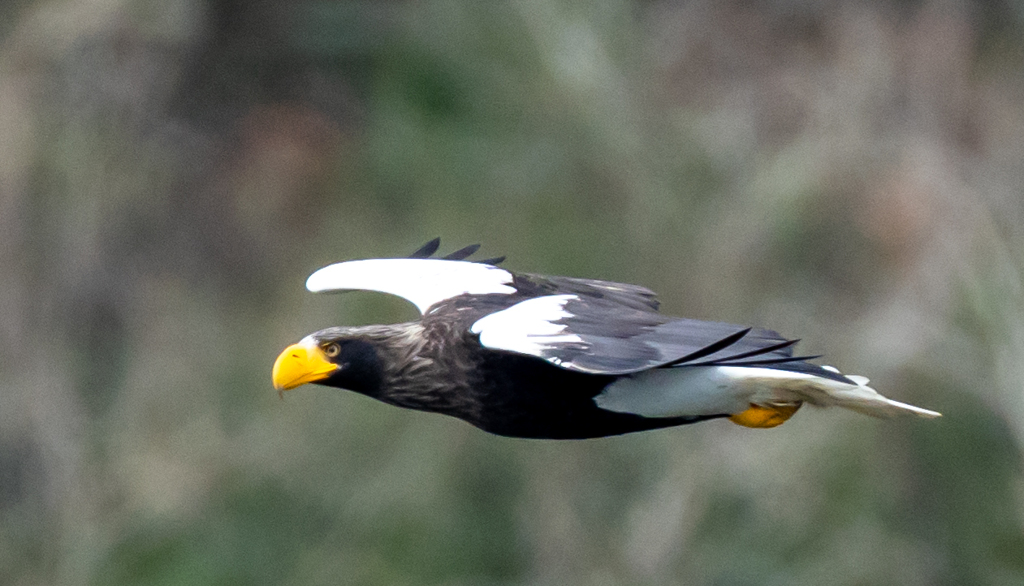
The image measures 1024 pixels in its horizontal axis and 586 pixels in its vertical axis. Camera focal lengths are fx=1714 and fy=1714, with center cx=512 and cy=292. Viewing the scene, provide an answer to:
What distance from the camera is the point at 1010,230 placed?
9859mm

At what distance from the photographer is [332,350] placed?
648cm

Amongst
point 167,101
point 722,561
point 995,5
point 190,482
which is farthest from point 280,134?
point 722,561

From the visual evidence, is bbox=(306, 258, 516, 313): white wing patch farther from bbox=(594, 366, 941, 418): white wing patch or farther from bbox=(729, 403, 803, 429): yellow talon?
bbox=(729, 403, 803, 429): yellow talon

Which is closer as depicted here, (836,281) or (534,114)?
(836,281)

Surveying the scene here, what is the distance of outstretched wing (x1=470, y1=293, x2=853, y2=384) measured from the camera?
5371 mm

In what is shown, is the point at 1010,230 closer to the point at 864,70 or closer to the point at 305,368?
the point at 864,70

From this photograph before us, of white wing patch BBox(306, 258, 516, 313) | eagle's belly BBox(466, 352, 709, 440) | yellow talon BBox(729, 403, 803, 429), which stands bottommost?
eagle's belly BBox(466, 352, 709, 440)

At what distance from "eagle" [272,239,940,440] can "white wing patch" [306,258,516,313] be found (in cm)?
1

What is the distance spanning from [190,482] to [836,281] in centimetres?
491

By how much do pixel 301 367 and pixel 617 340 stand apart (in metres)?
1.37

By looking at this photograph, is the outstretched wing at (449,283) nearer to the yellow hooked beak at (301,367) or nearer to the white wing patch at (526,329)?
the yellow hooked beak at (301,367)

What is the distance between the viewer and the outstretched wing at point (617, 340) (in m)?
5.37

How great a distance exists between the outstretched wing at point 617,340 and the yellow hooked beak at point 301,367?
2.55ft

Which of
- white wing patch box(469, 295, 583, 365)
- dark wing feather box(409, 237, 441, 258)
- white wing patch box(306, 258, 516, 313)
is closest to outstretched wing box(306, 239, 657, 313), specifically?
white wing patch box(306, 258, 516, 313)
